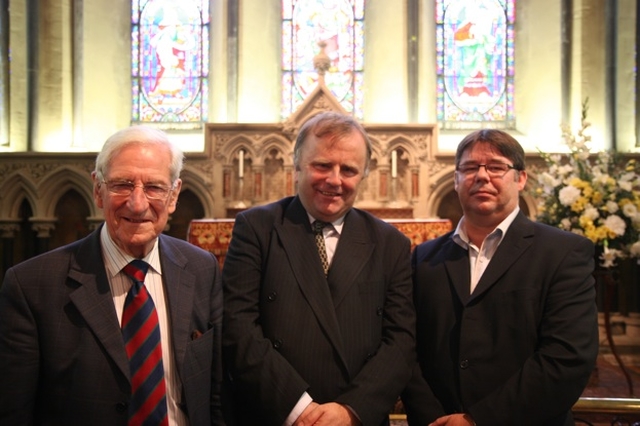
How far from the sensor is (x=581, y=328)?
183 cm

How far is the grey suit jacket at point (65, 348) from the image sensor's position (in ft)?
5.18

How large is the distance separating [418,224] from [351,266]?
311 cm

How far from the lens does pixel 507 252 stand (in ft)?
6.47

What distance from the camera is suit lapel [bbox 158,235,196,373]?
5.63ft

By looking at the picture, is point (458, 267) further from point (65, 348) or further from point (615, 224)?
point (615, 224)

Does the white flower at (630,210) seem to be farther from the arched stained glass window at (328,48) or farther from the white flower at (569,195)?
the arched stained glass window at (328,48)

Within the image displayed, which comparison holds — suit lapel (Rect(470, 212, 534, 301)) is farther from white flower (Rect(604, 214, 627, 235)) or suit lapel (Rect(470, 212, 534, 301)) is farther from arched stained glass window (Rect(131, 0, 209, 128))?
arched stained glass window (Rect(131, 0, 209, 128))

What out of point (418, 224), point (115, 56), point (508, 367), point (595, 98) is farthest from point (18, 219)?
point (595, 98)

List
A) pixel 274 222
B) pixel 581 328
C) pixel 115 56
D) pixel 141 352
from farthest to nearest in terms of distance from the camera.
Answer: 1. pixel 115 56
2. pixel 274 222
3. pixel 581 328
4. pixel 141 352

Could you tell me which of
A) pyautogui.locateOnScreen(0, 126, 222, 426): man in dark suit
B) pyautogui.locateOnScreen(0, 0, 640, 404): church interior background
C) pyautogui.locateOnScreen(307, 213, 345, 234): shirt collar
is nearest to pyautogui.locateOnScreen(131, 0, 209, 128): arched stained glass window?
pyautogui.locateOnScreen(0, 0, 640, 404): church interior background

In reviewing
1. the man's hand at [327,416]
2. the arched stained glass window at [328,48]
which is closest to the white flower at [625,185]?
the man's hand at [327,416]

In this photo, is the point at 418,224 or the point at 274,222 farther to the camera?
the point at 418,224

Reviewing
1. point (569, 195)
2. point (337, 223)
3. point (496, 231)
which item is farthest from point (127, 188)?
point (569, 195)

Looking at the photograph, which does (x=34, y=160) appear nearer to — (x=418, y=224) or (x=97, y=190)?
(x=418, y=224)
